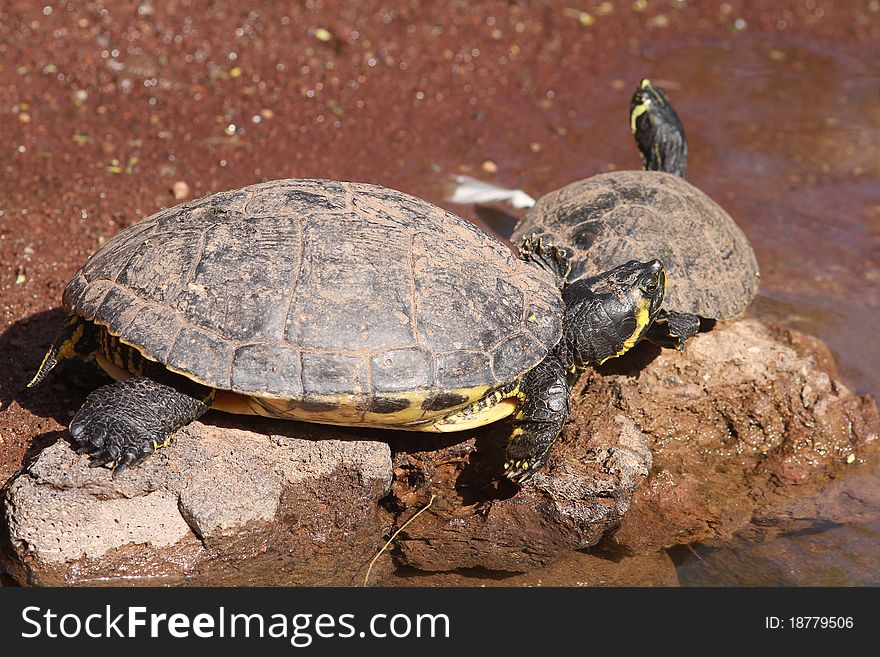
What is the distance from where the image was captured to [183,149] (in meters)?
8.25

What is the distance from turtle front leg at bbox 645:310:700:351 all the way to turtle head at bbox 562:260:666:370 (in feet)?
0.66

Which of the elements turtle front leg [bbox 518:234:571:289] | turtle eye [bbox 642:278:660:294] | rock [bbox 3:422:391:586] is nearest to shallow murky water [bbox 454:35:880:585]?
rock [bbox 3:422:391:586]

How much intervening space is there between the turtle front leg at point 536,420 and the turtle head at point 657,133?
3.43 m

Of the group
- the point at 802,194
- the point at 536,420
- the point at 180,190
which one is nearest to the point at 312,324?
the point at 536,420

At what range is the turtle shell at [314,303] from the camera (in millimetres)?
4516

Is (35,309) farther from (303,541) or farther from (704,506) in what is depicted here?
(704,506)

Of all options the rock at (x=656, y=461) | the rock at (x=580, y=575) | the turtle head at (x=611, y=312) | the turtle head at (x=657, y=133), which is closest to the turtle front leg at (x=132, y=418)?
the rock at (x=656, y=461)

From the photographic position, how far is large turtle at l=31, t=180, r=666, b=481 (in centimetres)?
451

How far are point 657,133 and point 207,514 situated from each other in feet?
17.3

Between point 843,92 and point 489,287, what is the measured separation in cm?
762

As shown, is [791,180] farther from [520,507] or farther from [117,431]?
[117,431]

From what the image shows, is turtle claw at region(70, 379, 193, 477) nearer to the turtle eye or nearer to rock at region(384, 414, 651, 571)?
rock at region(384, 414, 651, 571)
